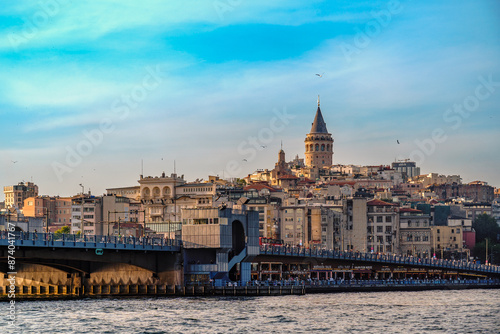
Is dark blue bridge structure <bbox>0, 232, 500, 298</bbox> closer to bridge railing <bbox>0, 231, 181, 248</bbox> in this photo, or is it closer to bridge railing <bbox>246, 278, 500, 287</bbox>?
bridge railing <bbox>0, 231, 181, 248</bbox>

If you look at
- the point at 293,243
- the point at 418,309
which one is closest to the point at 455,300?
the point at 418,309

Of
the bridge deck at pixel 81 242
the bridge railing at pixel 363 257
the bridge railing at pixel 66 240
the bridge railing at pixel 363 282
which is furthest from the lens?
the bridge railing at pixel 363 257

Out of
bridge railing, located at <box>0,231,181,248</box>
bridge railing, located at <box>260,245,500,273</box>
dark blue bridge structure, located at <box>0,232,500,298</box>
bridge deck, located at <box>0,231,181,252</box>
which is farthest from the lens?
bridge railing, located at <box>260,245,500,273</box>

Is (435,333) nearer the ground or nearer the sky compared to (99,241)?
nearer the ground

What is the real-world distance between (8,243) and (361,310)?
3063 cm

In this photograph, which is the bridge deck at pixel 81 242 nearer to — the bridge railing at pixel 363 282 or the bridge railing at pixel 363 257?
the bridge railing at pixel 363 282

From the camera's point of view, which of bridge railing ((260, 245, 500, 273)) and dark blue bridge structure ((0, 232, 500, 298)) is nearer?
dark blue bridge structure ((0, 232, 500, 298))

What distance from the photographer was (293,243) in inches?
7431

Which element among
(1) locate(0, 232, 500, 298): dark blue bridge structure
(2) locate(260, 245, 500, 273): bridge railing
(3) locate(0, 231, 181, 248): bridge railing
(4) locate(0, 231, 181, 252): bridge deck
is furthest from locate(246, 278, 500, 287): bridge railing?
(3) locate(0, 231, 181, 248): bridge railing

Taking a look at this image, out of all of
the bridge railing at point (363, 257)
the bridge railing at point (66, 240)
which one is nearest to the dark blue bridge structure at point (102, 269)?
the bridge railing at point (66, 240)

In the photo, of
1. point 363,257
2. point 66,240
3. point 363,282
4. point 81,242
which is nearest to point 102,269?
point 81,242

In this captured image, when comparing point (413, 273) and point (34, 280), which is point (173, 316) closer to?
point (34, 280)

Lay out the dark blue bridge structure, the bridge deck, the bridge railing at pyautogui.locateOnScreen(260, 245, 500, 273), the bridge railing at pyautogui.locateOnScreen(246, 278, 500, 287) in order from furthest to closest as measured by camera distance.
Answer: the bridge railing at pyautogui.locateOnScreen(260, 245, 500, 273) → the bridge railing at pyautogui.locateOnScreen(246, 278, 500, 287) → the dark blue bridge structure → the bridge deck

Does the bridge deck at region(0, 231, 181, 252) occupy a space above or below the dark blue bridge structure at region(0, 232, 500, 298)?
above
